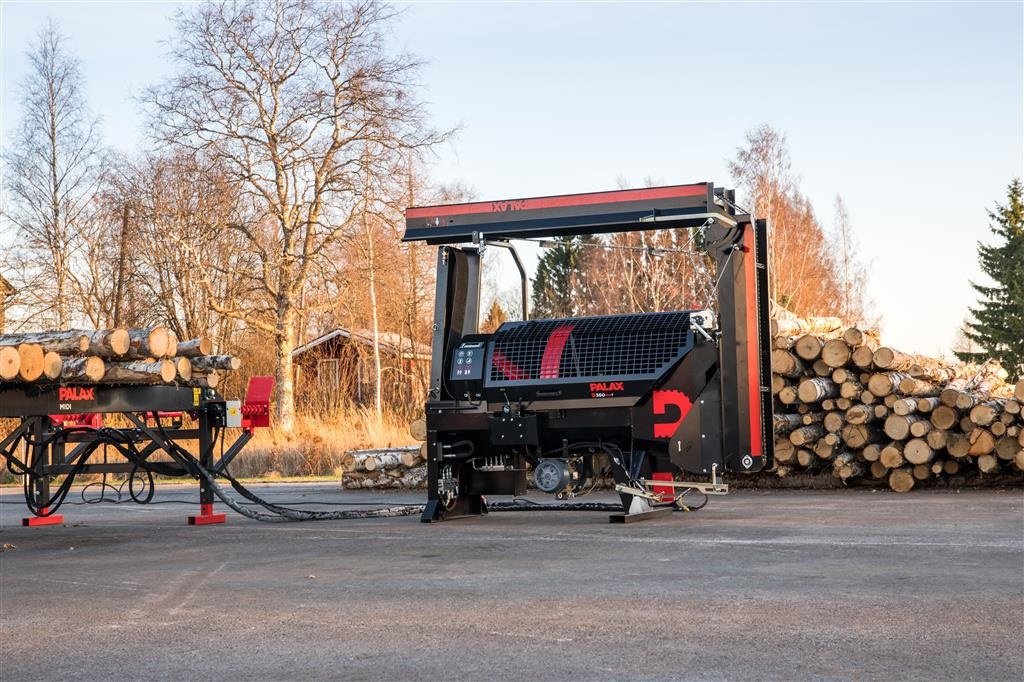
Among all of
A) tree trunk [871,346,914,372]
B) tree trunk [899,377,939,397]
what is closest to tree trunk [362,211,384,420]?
tree trunk [871,346,914,372]

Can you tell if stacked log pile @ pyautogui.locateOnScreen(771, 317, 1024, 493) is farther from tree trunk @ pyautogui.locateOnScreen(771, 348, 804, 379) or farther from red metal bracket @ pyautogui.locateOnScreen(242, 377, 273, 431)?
red metal bracket @ pyautogui.locateOnScreen(242, 377, 273, 431)

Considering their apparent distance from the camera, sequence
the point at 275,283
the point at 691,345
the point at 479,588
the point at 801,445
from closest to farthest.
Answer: the point at 479,588, the point at 691,345, the point at 801,445, the point at 275,283

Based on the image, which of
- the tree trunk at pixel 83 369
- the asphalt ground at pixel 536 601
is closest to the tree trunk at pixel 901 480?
the asphalt ground at pixel 536 601

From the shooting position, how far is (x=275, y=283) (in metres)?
42.2

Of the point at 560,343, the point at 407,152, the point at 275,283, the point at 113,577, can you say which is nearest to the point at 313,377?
the point at 275,283

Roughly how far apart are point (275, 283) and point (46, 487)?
27626mm

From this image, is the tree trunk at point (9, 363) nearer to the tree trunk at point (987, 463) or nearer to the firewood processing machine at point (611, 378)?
the firewood processing machine at point (611, 378)

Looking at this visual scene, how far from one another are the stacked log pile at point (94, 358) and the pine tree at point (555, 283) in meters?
53.5

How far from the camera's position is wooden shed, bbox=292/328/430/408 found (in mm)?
46656

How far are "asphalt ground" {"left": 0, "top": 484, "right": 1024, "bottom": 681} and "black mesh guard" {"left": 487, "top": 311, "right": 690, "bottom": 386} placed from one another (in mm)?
1601

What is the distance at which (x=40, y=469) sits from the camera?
1402 centimetres

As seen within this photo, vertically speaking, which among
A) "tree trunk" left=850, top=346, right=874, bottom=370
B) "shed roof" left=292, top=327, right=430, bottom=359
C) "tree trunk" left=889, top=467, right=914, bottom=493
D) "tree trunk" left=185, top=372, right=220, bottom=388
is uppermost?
"shed roof" left=292, top=327, right=430, bottom=359

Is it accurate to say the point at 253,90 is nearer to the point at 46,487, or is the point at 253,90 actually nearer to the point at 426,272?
the point at 426,272

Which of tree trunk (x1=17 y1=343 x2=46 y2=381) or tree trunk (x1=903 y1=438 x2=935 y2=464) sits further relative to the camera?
tree trunk (x1=903 y1=438 x2=935 y2=464)
